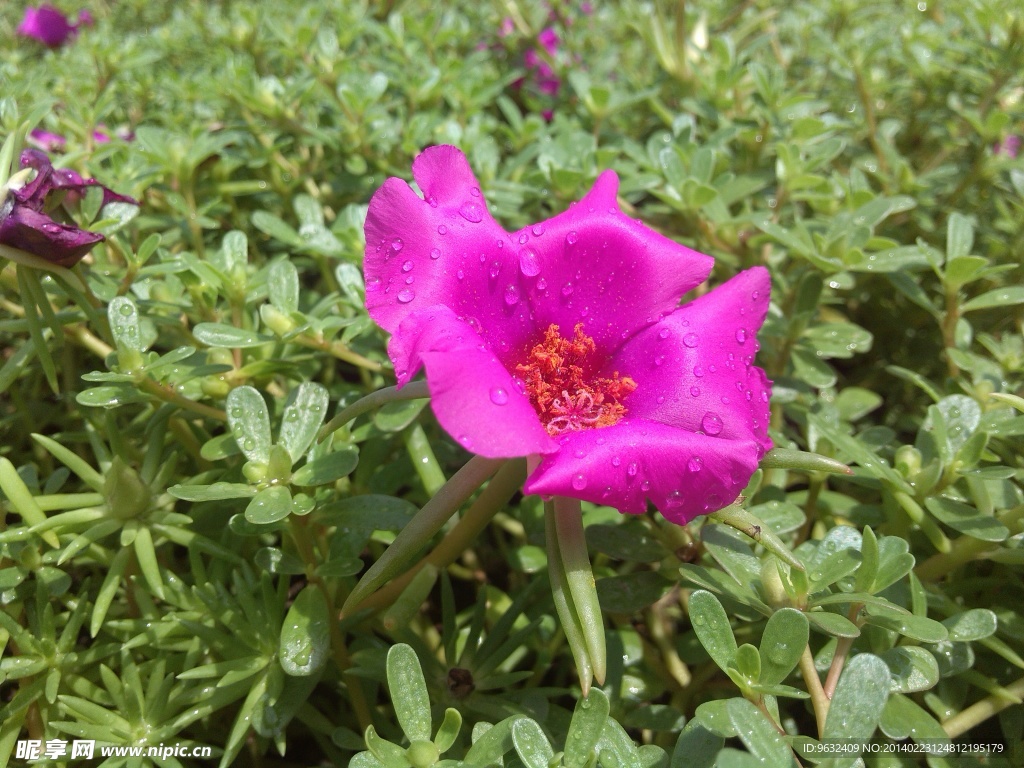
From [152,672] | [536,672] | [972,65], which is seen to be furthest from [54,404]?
[972,65]

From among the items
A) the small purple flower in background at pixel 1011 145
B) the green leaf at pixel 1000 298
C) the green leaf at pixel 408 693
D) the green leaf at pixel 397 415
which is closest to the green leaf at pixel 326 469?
the green leaf at pixel 397 415

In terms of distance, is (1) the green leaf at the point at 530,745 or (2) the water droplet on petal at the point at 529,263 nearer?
(1) the green leaf at the point at 530,745

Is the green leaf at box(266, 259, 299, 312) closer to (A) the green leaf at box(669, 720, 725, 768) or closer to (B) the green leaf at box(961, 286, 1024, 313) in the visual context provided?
(A) the green leaf at box(669, 720, 725, 768)

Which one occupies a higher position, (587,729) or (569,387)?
(569,387)

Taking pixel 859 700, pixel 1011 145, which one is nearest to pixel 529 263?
pixel 859 700

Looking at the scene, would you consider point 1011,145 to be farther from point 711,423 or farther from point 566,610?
point 566,610

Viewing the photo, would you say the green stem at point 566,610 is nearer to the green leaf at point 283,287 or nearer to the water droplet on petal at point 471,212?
the water droplet on petal at point 471,212
